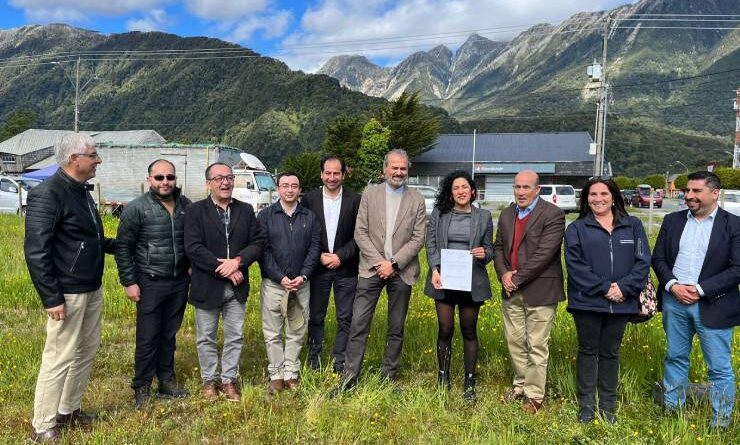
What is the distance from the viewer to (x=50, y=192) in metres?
3.08

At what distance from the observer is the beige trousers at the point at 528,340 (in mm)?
3795

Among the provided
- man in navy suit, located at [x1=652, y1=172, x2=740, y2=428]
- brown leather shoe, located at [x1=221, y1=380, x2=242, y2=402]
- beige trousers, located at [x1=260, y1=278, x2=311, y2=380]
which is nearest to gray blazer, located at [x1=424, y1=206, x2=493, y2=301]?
beige trousers, located at [x1=260, y1=278, x2=311, y2=380]

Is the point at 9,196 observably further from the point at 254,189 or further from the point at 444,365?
the point at 444,365

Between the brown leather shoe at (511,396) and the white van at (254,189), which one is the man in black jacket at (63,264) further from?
the white van at (254,189)

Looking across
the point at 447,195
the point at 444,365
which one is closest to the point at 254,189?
the point at 447,195

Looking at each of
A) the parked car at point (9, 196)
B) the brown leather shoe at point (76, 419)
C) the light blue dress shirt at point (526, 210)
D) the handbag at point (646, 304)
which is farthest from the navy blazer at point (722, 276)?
the parked car at point (9, 196)

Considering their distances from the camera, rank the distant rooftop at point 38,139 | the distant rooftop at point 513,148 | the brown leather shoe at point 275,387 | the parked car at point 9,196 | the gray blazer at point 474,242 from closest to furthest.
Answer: the gray blazer at point 474,242
the brown leather shoe at point 275,387
the parked car at point 9,196
the distant rooftop at point 513,148
the distant rooftop at point 38,139

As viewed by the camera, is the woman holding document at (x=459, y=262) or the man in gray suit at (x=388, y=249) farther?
the man in gray suit at (x=388, y=249)

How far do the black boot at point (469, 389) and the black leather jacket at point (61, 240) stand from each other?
2.91 metres

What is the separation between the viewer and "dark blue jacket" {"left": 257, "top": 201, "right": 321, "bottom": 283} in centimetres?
411

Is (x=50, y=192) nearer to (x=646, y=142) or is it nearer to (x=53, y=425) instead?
(x=53, y=425)

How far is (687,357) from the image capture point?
357 cm

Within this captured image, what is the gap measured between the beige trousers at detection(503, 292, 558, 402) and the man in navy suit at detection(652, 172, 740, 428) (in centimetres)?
86

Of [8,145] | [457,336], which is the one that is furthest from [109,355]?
[8,145]
